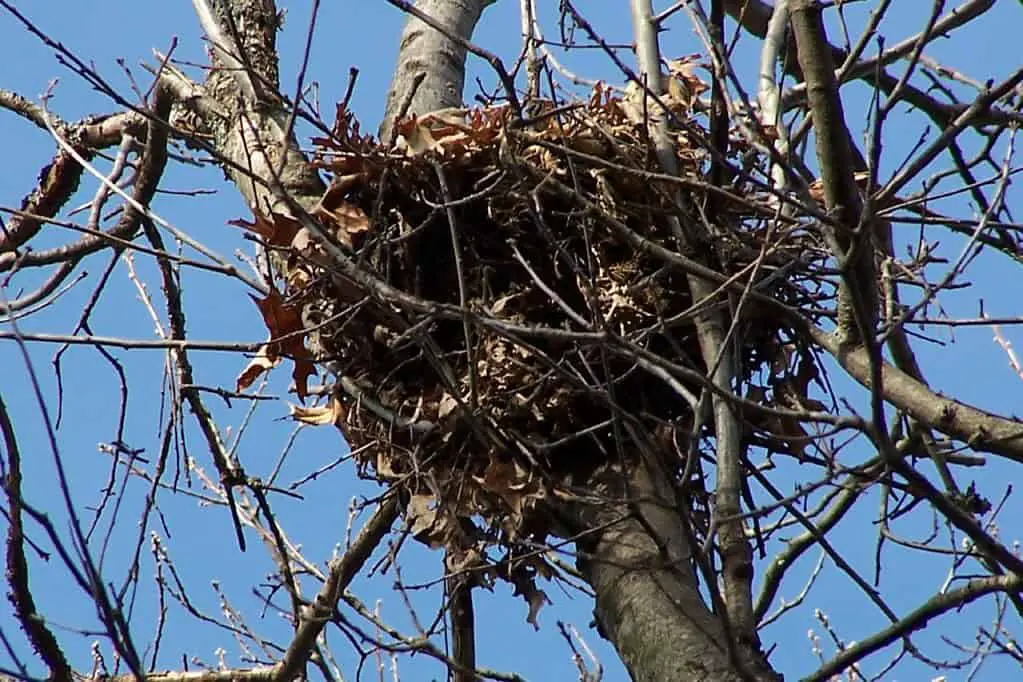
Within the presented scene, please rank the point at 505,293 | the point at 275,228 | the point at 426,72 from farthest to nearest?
the point at 426,72
the point at 505,293
the point at 275,228

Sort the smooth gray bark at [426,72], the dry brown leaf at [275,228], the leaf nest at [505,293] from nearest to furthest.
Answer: the leaf nest at [505,293], the dry brown leaf at [275,228], the smooth gray bark at [426,72]

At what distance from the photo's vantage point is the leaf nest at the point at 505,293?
2.82 metres

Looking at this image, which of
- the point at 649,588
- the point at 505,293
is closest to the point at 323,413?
the point at 505,293

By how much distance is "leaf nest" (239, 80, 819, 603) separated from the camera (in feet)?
9.24

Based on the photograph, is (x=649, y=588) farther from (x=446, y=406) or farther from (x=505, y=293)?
(x=505, y=293)

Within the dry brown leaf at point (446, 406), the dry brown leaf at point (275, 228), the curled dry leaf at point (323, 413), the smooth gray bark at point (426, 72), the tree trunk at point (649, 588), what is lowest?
the tree trunk at point (649, 588)

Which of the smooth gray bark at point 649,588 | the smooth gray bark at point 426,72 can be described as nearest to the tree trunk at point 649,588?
the smooth gray bark at point 649,588

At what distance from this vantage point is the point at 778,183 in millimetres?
3207

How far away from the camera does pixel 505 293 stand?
10.2ft

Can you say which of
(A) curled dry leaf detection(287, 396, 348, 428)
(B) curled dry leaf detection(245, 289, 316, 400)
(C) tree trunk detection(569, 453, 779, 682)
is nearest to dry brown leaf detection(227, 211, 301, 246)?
(B) curled dry leaf detection(245, 289, 316, 400)

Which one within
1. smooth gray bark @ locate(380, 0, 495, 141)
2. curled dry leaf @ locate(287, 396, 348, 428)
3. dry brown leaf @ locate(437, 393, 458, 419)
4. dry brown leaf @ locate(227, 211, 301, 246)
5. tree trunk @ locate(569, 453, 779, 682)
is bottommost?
tree trunk @ locate(569, 453, 779, 682)

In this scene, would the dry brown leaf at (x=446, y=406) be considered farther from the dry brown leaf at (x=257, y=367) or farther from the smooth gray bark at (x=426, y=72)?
the smooth gray bark at (x=426, y=72)

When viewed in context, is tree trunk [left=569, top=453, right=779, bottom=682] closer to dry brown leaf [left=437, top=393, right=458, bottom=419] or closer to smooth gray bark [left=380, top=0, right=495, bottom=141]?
dry brown leaf [left=437, top=393, right=458, bottom=419]

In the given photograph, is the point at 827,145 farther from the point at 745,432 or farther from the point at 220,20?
the point at 220,20
